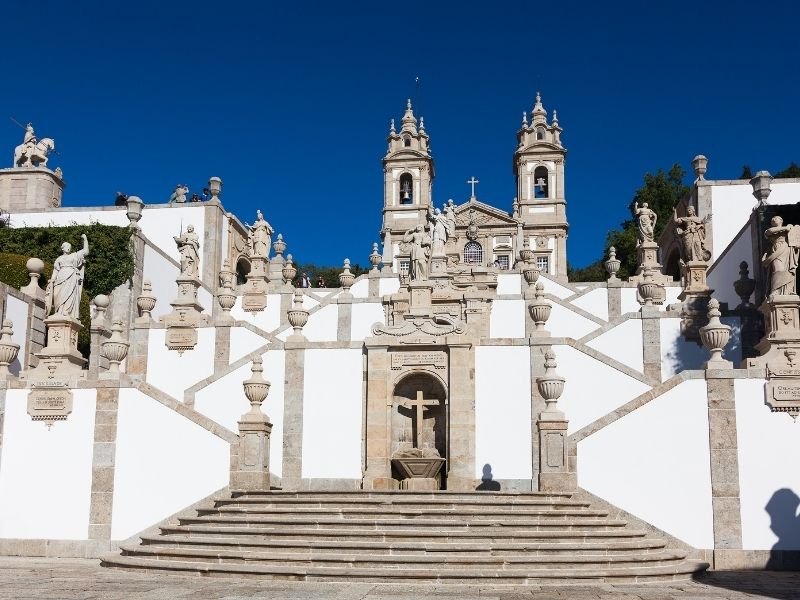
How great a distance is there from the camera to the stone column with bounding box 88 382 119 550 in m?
14.8

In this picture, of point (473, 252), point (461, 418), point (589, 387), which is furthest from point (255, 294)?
point (473, 252)

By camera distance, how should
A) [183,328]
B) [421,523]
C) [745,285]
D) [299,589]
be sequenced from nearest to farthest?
[299,589]
[421,523]
[745,285]
[183,328]

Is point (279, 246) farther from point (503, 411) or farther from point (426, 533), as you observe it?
point (426, 533)

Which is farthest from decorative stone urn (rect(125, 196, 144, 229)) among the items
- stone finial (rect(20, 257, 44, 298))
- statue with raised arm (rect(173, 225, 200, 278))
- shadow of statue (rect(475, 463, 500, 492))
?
shadow of statue (rect(475, 463, 500, 492))

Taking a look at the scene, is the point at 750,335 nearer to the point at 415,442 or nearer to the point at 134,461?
the point at 415,442

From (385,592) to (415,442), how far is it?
733cm

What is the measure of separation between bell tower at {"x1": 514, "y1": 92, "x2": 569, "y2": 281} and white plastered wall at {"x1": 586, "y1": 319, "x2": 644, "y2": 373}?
2709 cm

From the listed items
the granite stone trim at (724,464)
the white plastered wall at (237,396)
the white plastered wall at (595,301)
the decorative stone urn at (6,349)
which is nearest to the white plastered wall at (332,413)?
the white plastered wall at (237,396)

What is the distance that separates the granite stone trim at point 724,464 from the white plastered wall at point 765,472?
9 centimetres

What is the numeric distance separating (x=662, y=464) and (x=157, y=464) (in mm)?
8397

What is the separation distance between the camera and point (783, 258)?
1526cm

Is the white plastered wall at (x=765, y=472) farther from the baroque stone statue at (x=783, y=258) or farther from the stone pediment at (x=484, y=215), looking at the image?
the stone pediment at (x=484, y=215)

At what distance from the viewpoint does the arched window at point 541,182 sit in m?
50.4

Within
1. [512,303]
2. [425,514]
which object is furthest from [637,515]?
[512,303]
